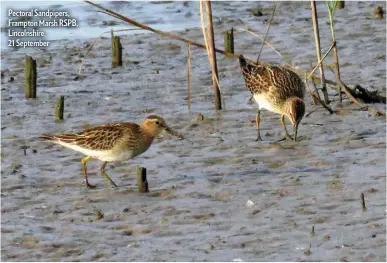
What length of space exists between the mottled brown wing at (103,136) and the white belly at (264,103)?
248cm

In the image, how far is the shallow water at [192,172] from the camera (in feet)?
28.9

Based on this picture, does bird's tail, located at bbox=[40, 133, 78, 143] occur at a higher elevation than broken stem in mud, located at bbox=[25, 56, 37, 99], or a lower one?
lower

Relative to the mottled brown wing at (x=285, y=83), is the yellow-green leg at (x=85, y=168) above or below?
below

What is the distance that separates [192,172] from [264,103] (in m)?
2.31

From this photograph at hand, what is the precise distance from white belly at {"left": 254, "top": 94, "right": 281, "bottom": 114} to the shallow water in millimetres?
285

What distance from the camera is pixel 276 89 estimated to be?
12953mm

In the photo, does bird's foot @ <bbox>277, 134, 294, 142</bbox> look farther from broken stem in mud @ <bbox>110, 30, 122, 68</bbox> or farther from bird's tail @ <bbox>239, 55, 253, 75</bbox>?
broken stem in mud @ <bbox>110, 30, 122, 68</bbox>

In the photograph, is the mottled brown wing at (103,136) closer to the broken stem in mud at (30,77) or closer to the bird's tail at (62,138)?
the bird's tail at (62,138)

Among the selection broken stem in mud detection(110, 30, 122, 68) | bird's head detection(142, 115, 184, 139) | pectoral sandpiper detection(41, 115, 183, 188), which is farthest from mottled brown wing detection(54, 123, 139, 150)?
broken stem in mud detection(110, 30, 122, 68)

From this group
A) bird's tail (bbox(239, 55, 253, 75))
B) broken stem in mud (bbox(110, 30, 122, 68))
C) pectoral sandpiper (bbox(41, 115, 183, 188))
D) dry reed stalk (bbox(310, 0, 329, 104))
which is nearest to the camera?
pectoral sandpiper (bbox(41, 115, 183, 188))

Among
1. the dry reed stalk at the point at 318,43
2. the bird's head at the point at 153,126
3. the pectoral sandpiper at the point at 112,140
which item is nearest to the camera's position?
the pectoral sandpiper at the point at 112,140

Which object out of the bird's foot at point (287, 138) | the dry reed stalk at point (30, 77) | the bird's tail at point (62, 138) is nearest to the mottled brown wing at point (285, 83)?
the bird's foot at point (287, 138)

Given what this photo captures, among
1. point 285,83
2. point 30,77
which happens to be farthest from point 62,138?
point 30,77

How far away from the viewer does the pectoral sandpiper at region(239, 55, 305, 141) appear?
1253cm
